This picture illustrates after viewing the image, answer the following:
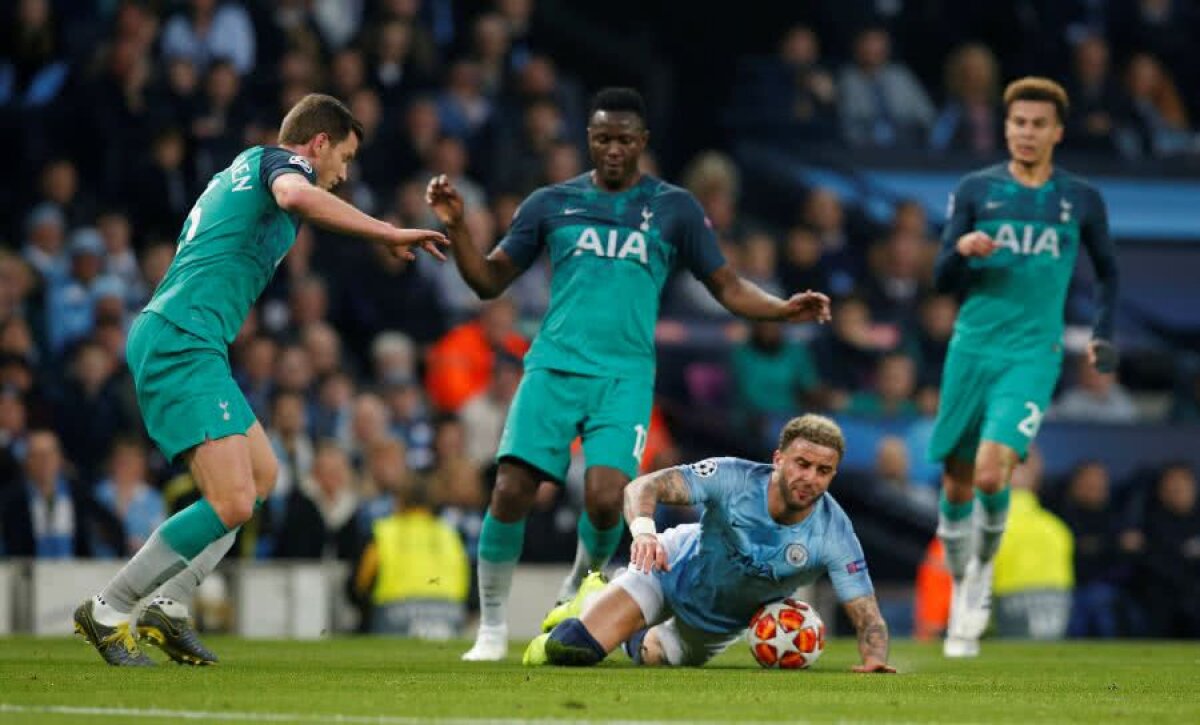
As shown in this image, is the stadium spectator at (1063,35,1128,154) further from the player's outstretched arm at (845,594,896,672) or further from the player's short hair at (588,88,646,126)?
the player's outstretched arm at (845,594,896,672)

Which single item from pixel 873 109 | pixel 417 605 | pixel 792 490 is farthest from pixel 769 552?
pixel 873 109

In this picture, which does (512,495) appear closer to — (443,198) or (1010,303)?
(443,198)

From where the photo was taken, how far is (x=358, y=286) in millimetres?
19047

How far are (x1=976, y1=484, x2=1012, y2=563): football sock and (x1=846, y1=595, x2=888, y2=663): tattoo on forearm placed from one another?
2483mm

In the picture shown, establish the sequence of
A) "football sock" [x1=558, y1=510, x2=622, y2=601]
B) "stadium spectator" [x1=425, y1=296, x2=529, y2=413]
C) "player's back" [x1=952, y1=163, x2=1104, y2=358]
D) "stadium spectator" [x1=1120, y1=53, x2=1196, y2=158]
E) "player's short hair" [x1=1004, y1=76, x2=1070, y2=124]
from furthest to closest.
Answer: "stadium spectator" [x1=1120, y1=53, x2=1196, y2=158]
"stadium spectator" [x1=425, y1=296, x2=529, y2=413]
"player's back" [x1=952, y1=163, x2=1104, y2=358]
"player's short hair" [x1=1004, y1=76, x2=1070, y2=124]
"football sock" [x1=558, y1=510, x2=622, y2=601]

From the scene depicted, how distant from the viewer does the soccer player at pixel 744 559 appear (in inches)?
400

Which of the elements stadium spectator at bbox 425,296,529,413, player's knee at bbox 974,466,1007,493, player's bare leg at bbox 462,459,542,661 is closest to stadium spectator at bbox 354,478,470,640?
stadium spectator at bbox 425,296,529,413

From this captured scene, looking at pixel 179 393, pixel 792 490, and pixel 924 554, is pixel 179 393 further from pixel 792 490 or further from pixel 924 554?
pixel 924 554

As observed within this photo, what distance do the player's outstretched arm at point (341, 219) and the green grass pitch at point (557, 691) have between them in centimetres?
170

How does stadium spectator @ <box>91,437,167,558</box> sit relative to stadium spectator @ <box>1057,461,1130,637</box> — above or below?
above

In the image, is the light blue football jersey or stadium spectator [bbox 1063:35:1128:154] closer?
the light blue football jersey

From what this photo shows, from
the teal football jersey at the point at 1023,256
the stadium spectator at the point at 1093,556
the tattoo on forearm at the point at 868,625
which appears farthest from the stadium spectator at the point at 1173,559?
the tattoo on forearm at the point at 868,625

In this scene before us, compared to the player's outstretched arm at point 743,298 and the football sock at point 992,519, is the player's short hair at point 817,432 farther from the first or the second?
the football sock at point 992,519

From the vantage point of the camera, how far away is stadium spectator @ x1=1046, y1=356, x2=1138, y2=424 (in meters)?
19.6
